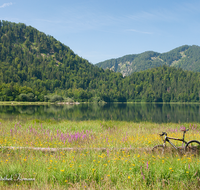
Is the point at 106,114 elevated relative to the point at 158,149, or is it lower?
lower

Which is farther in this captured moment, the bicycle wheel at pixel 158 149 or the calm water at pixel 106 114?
the calm water at pixel 106 114

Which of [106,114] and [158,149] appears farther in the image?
[106,114]

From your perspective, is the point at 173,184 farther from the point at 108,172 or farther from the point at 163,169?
the point at 108,172

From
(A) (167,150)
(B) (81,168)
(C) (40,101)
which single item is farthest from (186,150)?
(C) (40,101)

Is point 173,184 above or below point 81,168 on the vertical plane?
below

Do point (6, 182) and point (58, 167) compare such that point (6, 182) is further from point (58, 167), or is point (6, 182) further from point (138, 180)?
point (138, 180)

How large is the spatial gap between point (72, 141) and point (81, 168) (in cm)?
578

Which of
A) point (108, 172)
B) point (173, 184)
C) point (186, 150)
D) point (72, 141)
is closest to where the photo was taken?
point (173, 184)

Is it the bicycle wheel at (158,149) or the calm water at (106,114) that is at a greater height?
the bicycle wheel at (158,149)

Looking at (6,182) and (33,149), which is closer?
(6,182)

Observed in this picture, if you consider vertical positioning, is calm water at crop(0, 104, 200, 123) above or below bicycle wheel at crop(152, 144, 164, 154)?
below

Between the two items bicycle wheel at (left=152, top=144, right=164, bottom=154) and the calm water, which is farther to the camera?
the calm water

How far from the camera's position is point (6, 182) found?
20.8 ft

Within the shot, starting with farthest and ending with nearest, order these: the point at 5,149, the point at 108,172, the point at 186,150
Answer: the point at 5,149 → the point at 186,150 → the point at 108,172
